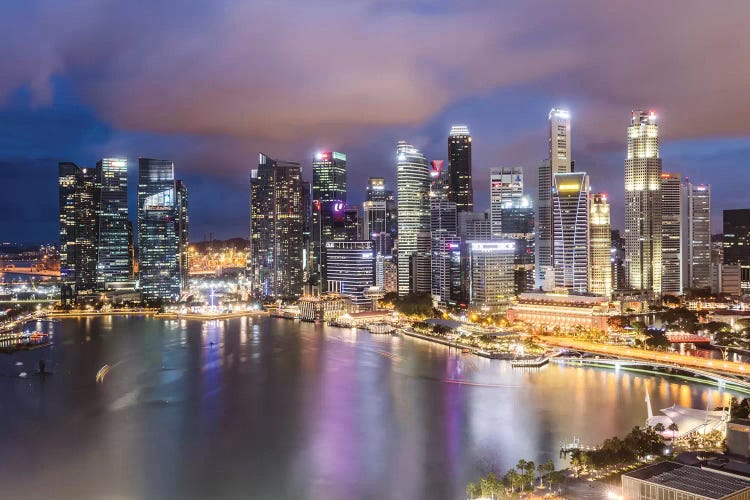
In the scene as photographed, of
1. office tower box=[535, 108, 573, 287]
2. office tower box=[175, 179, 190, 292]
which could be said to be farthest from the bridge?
office tower box=[175, 179, 190, 292]

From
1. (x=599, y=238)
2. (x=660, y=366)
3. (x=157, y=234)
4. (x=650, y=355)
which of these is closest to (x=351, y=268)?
(x=157, y=234)

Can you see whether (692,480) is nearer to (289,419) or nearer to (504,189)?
(289,419)

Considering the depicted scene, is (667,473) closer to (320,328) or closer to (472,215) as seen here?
(320,328)

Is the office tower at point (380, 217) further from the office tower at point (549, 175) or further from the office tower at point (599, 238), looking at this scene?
the office tower at point (599, 238)

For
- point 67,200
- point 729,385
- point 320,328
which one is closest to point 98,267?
point 67,200

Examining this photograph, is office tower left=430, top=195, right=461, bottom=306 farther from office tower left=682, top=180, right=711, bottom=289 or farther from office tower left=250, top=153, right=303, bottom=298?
office tower left=682, top=180, right=711, bottom=289
